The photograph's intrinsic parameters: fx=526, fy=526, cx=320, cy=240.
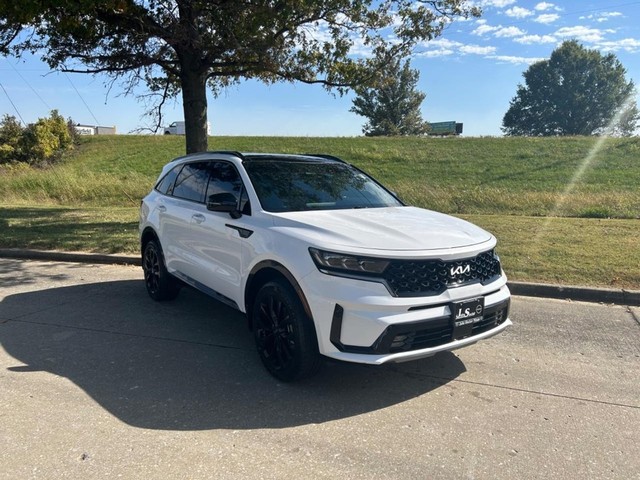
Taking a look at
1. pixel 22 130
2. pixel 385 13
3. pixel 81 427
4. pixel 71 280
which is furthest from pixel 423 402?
pixel 22 130

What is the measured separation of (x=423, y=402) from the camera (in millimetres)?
3760

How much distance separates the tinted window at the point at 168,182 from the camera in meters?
6.20

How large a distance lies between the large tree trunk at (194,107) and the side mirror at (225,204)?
295 inches

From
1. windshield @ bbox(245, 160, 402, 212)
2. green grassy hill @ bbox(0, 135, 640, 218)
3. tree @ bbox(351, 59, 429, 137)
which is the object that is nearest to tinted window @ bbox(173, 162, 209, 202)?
windshield @ bbox(245, 160, 402, 212)

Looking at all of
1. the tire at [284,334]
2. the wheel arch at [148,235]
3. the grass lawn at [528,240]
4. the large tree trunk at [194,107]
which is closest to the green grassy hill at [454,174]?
the grass lawn at [528,240]

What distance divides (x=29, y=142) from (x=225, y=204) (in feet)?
106

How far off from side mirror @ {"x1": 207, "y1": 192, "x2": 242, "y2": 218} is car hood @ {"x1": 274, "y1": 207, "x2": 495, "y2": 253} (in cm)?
48

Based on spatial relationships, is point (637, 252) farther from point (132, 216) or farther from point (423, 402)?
point (132, 216)

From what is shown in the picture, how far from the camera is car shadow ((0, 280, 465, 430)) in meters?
3.60

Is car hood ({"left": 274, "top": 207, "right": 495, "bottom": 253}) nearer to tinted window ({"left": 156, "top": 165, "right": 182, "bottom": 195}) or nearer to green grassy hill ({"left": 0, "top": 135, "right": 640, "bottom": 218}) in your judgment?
tinted window ({"left": 156, "top": 165, "right": 182, "bottom": 195})

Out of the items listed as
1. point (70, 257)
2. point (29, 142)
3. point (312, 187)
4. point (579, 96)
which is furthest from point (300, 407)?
point (579, 96)

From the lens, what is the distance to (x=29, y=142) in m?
31.7

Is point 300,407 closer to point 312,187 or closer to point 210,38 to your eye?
point 312,187

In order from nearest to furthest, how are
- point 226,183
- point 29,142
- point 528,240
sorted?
point 226,183 → point 528,240 → point 29,142
